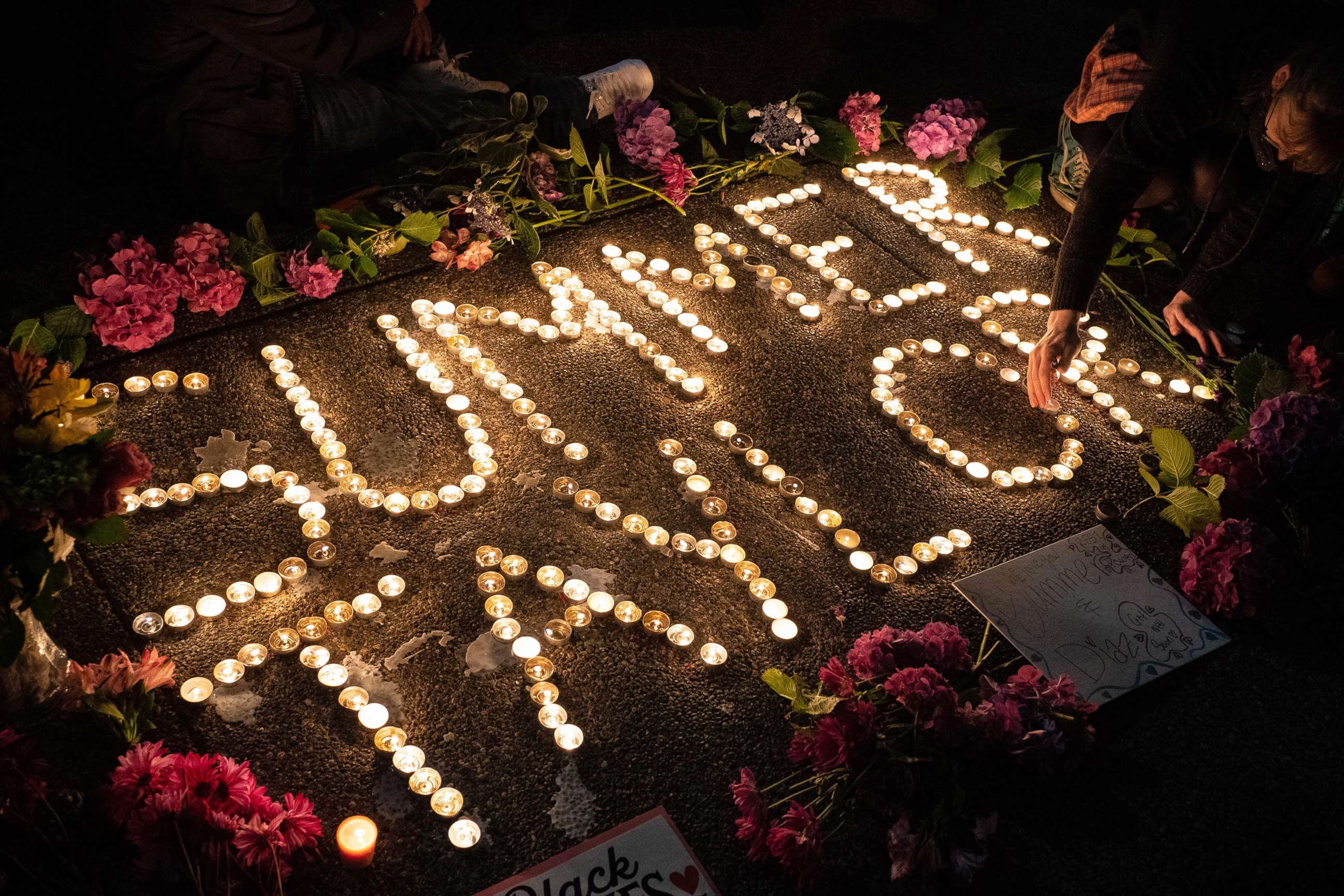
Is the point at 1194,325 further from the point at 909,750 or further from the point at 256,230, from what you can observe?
the point at 256,230

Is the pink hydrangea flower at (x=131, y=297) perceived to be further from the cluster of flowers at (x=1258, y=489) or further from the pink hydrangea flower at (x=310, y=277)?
the cluster of flowers at (x=1258, y=489)

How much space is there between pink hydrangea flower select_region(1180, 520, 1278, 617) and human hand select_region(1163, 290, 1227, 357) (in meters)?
1.02

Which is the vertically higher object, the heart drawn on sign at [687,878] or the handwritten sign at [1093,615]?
the heart drawn on sign at [687,878]

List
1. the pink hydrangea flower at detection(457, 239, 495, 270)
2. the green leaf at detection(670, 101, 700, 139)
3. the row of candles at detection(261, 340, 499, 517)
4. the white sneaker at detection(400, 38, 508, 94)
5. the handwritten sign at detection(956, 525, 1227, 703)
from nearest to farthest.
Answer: the handwritten sign at detection(956, 525, 1227, 703), the row of candles at detection(261, 340, 499, 517), the pink hydrangea flower at detection(457, 239, 495, 270), the white sneaker at detection(400, 38, 508, 94), the green leaf at detection(670, 101, 700, 139)

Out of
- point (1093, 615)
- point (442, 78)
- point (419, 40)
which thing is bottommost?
point (1093, 615)

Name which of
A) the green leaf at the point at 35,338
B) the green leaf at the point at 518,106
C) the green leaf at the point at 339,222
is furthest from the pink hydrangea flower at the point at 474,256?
the green leaf at the point at 35,338

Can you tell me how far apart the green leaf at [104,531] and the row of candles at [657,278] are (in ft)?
6.07

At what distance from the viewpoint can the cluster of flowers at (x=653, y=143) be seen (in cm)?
340

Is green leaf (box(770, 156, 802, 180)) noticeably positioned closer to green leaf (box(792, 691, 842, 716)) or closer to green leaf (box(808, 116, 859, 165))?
green leaf (box(808, 116, 859, 165))

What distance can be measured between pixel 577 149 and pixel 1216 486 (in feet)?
7.43

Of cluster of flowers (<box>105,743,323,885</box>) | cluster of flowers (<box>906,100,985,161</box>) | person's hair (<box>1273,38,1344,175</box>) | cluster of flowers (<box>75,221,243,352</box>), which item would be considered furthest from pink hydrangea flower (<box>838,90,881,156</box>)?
cluster of flowers (<box>105,743,323,885</box>)

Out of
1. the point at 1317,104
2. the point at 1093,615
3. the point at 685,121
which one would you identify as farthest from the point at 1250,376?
the point at 685,121

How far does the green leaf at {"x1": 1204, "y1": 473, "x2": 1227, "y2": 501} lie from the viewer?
2.51 metres

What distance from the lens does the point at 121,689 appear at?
1.78 meters
